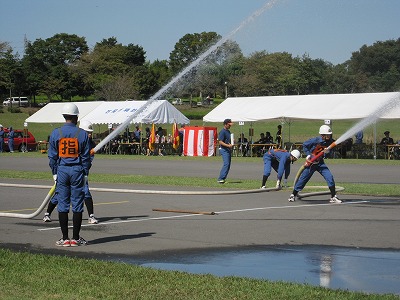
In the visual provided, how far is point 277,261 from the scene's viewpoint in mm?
9484

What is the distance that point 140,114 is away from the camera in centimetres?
4206

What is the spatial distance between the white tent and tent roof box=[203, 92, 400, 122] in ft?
8.78

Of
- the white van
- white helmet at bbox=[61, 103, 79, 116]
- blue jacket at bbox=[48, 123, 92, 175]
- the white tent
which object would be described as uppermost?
the white van

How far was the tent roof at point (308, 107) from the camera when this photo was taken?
36.3 meters

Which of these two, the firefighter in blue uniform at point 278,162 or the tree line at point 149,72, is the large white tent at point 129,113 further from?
the tree line at point 149,72

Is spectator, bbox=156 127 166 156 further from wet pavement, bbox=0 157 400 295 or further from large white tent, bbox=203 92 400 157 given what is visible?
wet pavement, bbox=0 157 400 295

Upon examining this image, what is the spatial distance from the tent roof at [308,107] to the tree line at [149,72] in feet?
85.7

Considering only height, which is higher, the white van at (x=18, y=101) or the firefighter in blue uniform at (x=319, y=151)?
the white van at (x=18, y=101)

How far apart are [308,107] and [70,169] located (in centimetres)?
2950

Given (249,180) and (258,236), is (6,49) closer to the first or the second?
(249,180)

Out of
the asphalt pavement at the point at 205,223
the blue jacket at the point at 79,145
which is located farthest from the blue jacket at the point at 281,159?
the blue jacket at the point at 79,145

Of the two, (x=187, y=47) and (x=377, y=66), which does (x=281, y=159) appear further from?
(x=377, y=66)

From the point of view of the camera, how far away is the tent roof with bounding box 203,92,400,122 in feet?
119

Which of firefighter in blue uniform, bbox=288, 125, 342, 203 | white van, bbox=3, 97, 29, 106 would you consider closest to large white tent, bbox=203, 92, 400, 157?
firefighter in blue uniform, bbox=288, 125, 342, 203
